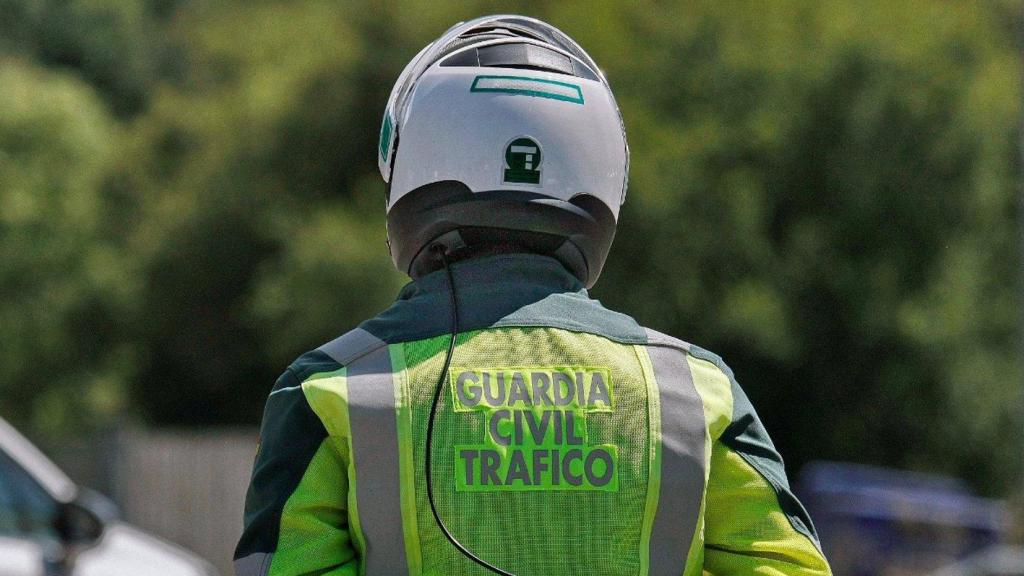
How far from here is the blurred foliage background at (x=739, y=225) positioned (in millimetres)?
27656

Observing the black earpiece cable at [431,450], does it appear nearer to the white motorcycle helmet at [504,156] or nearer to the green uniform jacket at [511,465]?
the green uniform jacket at [511,465]

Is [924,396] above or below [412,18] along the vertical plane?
below

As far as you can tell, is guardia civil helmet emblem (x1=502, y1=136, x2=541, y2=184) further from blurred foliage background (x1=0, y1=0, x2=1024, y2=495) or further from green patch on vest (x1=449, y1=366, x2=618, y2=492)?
blurred foliage background (x1=0, y1=0, x2=1024, y2=495)

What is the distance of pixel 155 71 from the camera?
160ft

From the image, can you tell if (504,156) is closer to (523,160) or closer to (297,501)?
(523,160)

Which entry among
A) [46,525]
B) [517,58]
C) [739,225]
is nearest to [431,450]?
[517,58]

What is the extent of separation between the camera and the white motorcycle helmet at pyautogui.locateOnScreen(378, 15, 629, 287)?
2.36m

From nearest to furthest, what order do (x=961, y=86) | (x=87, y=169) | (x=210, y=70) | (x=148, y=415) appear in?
(x=961, y=86) → (x=148, y=415) → (x=87, y=169) → (x=210, y=70)

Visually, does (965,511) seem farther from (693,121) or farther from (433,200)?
(693,121)

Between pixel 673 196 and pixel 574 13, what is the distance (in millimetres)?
3763

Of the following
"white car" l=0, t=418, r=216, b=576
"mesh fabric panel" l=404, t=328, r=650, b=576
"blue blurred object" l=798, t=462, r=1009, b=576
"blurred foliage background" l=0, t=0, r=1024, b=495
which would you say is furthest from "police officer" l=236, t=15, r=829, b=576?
"blurred foliage background" l=0, t=0, r=1024, b=495

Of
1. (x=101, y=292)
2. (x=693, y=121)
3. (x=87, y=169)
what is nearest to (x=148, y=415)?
(x=101, y=292)

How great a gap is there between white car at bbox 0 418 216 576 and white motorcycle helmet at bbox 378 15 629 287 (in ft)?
14.6

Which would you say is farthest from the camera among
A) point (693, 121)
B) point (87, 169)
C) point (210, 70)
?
point (210, 70)
